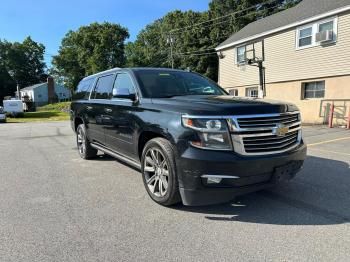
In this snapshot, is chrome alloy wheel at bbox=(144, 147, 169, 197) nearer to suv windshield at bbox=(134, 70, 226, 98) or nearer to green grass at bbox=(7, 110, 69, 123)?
suv windshield at bbox=(134, 70, 226, 98)

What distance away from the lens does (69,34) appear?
214 feet

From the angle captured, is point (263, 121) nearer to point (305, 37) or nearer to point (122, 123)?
point (122, 123)

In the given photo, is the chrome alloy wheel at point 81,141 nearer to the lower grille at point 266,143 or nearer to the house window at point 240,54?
the lower grille at point 266,143

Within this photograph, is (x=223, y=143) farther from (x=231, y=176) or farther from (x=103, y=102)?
(x=103, y=102)

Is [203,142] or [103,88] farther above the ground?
[103,88]

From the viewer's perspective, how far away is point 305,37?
53.3ft

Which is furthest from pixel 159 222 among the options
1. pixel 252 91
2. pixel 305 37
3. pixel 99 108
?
pixel 252 91

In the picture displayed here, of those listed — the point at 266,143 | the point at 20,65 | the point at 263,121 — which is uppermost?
the point at 20,65

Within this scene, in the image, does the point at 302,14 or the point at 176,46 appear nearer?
the point at 302,14

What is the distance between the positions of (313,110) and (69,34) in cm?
5997

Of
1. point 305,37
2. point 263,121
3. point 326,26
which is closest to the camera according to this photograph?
point 263,121

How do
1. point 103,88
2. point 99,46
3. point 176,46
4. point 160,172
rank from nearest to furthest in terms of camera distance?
point 160,172, point 103,88, point 176,46, point 99,46

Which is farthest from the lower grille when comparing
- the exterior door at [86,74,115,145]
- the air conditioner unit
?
the air conditioner unit

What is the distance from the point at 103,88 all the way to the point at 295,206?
407 cm
